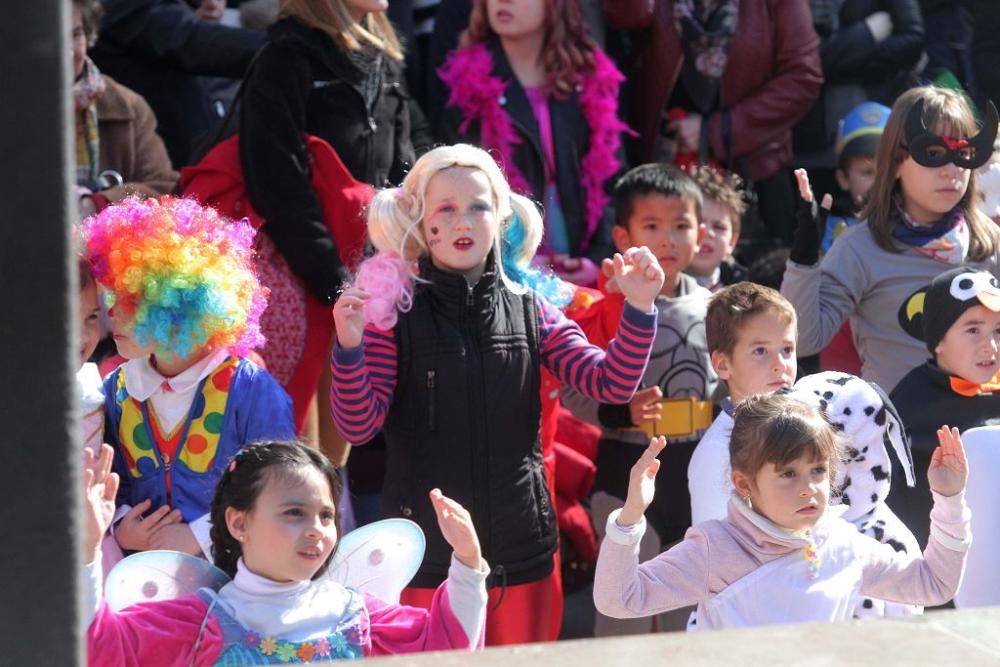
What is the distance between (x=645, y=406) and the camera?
14.5 ft

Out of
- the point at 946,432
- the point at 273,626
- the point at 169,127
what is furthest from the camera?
the point at 169,127

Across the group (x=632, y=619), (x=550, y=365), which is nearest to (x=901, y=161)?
(x=550, y=365)

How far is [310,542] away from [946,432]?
1.28 m

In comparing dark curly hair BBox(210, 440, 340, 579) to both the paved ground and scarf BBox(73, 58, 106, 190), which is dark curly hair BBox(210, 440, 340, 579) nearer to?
the paved ground

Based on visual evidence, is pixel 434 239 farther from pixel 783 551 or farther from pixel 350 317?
pixel 783 551

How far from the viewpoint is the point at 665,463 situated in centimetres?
458

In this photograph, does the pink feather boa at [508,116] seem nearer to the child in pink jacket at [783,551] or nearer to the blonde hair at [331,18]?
the blonde hair at [331,18]

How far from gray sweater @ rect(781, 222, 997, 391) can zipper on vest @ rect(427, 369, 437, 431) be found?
126 centimetres

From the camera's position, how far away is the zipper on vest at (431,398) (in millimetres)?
3908

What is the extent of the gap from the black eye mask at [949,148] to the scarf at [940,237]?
18 centimetres

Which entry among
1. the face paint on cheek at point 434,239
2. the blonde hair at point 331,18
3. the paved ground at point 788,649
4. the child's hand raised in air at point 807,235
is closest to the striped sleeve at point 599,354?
the face paint on cheek at point 434,239

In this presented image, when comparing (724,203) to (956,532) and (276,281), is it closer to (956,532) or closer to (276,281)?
(276,281)

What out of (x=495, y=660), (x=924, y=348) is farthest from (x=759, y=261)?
(x=495, y=660)

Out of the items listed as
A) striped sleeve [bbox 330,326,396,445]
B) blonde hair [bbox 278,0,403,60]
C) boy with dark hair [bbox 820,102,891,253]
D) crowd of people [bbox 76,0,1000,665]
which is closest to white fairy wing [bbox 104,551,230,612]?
crowd of people [bbox 76,0,1000,665]
